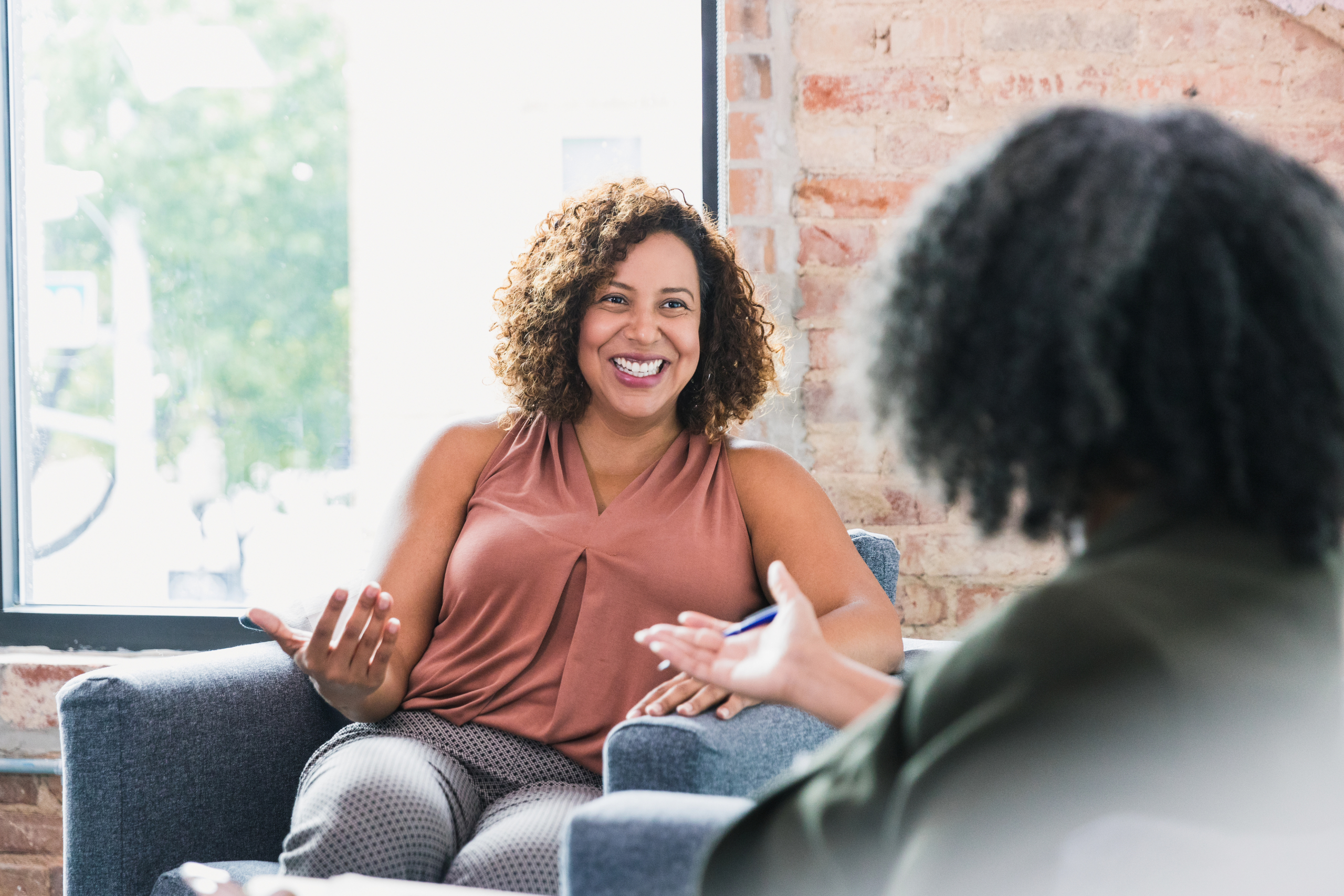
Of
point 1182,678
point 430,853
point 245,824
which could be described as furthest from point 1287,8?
point 245,824

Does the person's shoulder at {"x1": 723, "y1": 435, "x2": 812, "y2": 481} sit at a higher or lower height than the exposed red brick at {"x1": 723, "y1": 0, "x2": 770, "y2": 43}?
lower

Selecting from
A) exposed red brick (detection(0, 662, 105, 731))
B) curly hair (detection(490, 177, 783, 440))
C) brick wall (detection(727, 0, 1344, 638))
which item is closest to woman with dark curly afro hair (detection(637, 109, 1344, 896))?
curly hair (detection(490, 177, 783, 440))

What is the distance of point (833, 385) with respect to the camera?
195 centimetres

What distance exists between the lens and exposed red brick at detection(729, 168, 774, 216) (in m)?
1.94

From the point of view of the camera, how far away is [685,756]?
1.07 m

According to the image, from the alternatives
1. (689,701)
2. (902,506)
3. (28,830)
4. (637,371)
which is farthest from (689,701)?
(28,830)

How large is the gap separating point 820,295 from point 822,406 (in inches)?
7.9

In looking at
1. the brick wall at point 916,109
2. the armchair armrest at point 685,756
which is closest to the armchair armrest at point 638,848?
the armchair armrest at point 685,756

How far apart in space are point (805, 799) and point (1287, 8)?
1841 mm

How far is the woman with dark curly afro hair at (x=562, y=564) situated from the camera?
1.26m

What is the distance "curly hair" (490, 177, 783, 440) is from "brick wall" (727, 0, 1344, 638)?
0.67 ft

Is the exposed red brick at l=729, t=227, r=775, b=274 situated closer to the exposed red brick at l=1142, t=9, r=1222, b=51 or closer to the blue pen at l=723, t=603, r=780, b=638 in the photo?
the exposed red brick at l=1142, t=9, r=1222, b=51

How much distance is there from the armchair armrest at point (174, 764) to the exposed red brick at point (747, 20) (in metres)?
1.32

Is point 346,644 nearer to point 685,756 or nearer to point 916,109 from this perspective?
point 685,756
